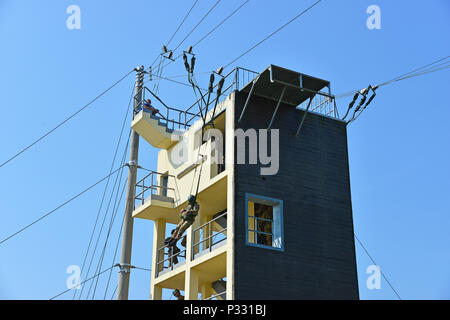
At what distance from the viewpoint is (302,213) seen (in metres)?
29.0

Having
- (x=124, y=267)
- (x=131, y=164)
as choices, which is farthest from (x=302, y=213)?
(x=131, y=164)

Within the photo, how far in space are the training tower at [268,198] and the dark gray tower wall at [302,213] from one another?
0.04 meters

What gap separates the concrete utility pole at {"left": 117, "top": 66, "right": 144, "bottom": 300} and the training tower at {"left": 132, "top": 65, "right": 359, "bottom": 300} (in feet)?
3.41

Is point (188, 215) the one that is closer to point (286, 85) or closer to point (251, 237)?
point (251, 237)

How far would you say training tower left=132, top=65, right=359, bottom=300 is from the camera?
1083 inches

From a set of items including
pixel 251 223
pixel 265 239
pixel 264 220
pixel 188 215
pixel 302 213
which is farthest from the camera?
pixel 265 239

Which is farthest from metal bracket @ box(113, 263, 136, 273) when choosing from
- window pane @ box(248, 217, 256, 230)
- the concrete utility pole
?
window pane @ box(248, 217, 256, 230)

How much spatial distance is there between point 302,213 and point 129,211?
8.56 meters

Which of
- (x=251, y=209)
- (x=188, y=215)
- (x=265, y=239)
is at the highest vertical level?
(x=251, y=209)

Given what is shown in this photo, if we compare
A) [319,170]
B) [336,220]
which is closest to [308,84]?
[319,170]

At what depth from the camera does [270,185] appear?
28.9 metres

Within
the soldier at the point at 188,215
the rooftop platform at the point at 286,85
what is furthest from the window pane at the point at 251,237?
the rooftop platform at the point at 286,85

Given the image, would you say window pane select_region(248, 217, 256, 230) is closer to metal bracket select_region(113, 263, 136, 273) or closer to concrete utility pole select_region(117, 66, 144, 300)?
concrete utility pole select_region(117, 66, 144, 300)
